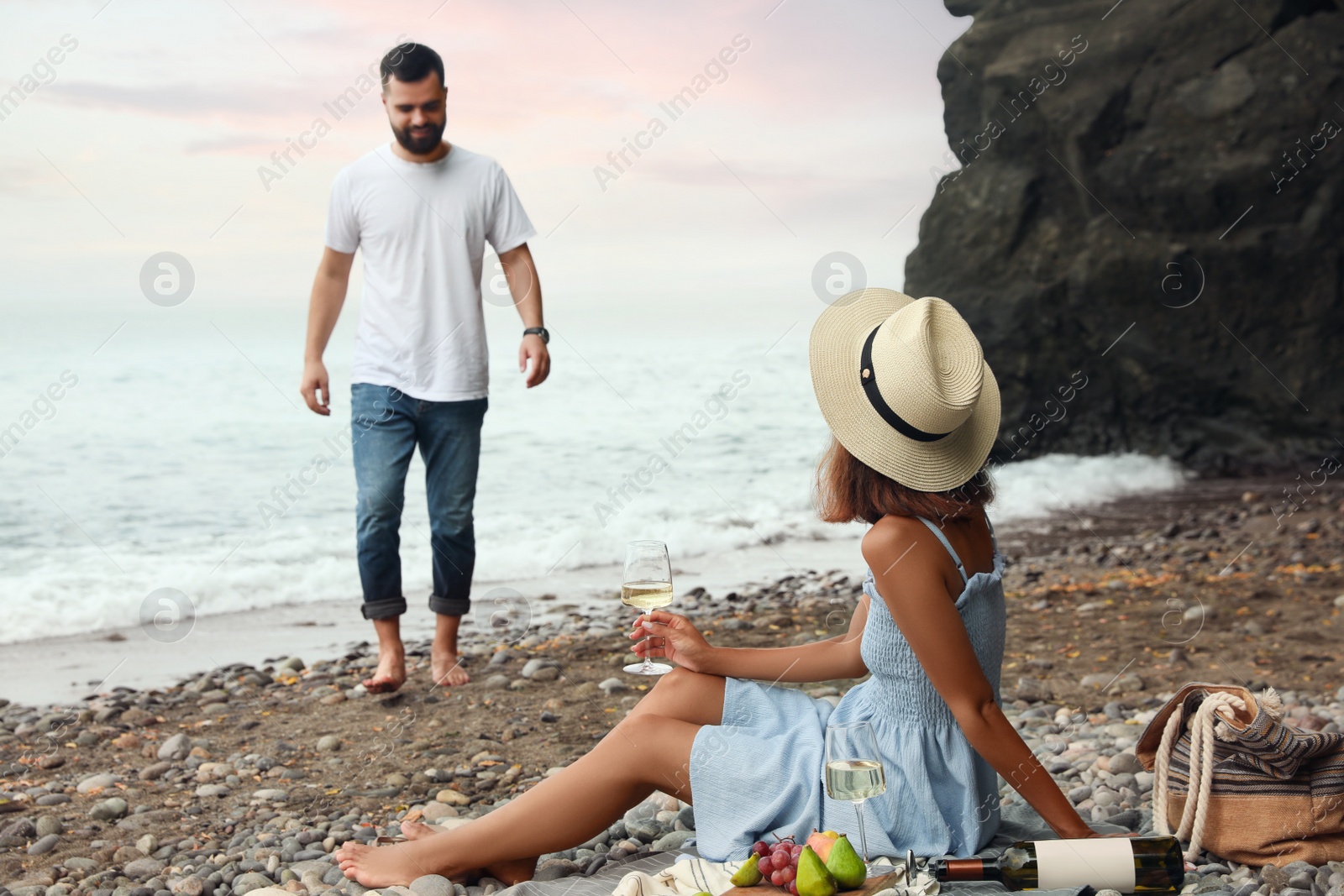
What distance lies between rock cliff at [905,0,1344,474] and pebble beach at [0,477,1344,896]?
5.03 m

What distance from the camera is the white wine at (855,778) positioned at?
2.12 m

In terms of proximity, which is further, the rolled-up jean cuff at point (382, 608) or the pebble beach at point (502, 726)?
the rolled-up jean cuff at point (382, 608)

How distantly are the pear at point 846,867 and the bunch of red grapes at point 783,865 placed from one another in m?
0.08

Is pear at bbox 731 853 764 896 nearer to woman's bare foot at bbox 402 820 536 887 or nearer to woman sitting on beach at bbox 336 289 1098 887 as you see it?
woman sitting on beach at bbox 336 289 1098 887

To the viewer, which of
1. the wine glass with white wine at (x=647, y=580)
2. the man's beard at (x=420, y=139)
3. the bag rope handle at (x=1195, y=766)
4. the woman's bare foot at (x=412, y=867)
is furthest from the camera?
the man's beard at (x=420, y=139)

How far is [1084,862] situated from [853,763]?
583 mm

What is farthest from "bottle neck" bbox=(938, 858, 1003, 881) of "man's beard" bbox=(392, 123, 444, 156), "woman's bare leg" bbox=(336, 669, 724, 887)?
"man's beard" bbox=(392, 123, 444, 156)

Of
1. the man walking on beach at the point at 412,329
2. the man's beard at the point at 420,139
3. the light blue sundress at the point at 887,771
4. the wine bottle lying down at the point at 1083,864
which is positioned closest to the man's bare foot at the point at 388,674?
the man walking on beach at the point at 412,329

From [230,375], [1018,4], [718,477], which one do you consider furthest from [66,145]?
[1018,4]

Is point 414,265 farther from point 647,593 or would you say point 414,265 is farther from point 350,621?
point 350,621

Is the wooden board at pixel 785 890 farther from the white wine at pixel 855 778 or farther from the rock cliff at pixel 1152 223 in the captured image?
the rock cliff at pixel 1152 223

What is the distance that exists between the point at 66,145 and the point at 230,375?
13.1 ft

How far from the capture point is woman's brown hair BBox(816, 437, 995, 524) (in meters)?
2.40

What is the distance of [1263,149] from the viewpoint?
10961 millimetres
